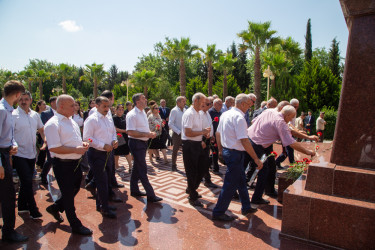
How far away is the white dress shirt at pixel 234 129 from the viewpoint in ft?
11.7

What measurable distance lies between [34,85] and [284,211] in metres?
61.6

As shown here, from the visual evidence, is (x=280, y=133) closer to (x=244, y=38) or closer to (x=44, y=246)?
(x=44, y=246)

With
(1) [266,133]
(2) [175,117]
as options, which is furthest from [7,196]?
(2) [175,117]

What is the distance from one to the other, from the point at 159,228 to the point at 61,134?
1784mm

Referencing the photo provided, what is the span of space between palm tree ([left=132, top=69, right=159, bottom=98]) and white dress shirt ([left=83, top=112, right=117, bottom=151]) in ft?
89.5

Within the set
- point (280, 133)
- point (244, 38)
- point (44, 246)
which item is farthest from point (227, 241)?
point (244, 38)

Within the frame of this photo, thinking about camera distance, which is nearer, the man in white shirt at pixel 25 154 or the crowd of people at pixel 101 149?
the crowd of people at pixel 101 149

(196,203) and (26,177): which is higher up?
(26,177)

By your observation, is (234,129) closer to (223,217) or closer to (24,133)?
(223,217)

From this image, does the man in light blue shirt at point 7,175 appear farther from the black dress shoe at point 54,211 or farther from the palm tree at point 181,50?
the palm tree at point 181,50

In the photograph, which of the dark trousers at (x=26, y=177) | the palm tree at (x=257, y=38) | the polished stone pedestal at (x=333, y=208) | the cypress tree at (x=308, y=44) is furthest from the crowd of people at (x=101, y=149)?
the cypress tree at (x=308, y=44)

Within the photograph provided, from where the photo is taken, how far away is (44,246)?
10.2 feet

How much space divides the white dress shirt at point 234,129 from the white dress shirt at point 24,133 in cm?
285

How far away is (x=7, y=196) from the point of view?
308 centimetres
